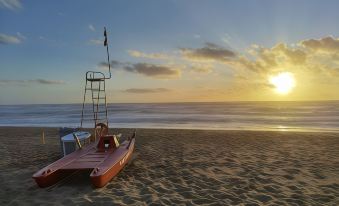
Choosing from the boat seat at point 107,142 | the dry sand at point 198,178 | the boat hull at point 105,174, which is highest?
the boat seat at point 107,142

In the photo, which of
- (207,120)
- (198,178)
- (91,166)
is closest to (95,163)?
(91,166)

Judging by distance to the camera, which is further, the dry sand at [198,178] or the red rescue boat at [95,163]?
the red rescue boat at [95,163]

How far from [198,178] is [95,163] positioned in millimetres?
3226

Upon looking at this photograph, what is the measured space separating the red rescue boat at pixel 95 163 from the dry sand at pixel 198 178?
298 mm

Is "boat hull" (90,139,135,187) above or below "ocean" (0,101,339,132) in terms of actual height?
above

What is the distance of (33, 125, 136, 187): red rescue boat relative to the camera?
25.1 ft

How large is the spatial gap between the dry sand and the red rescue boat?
30 cm

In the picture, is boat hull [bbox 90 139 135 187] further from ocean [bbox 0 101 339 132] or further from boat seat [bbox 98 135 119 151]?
ocean [bbox 0 101 339 132]

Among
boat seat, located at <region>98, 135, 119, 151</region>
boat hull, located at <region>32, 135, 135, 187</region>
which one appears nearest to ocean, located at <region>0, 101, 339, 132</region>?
boat seat, located at <region>98, 135, 119, 151</region>

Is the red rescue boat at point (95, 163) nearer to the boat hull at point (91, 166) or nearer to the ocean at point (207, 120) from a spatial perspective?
the boat hull at point (91, 166)

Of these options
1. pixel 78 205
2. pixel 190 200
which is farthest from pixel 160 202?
pixel 78 205

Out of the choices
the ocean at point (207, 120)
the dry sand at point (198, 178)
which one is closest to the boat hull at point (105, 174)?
the dry sand at point (198, 178)

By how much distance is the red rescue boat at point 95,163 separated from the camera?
7.64 metres

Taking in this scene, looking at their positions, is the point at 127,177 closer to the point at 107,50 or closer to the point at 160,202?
the point at 160,202
